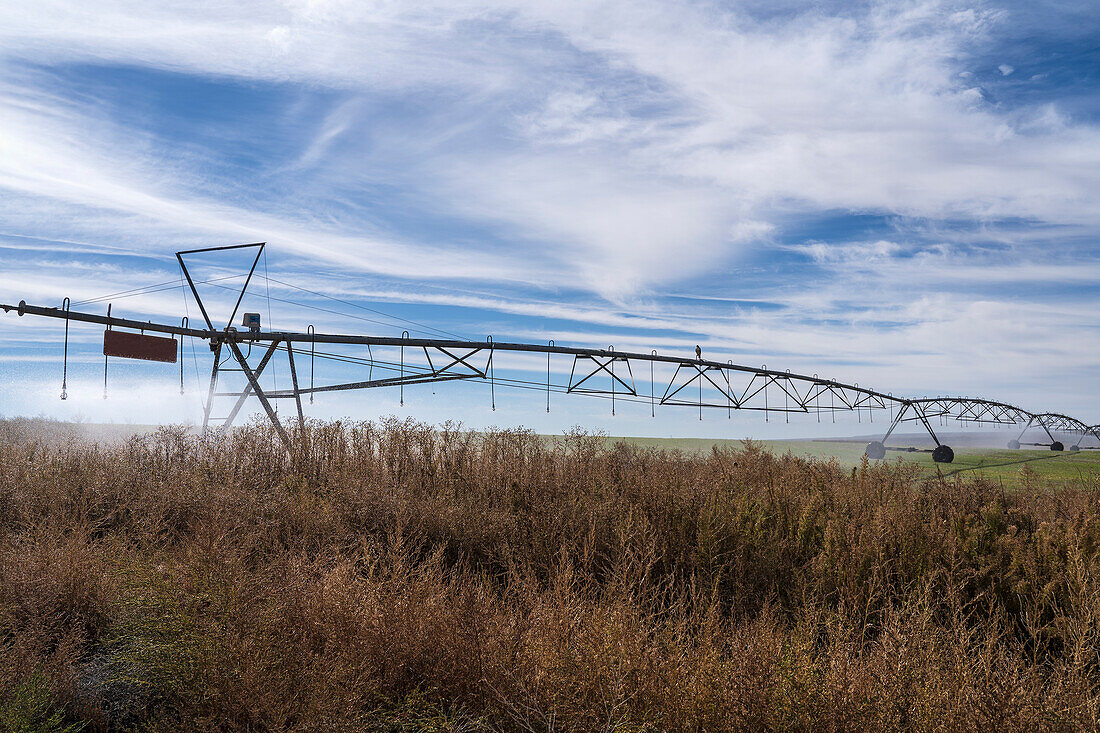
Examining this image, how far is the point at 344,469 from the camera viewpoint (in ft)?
37.3

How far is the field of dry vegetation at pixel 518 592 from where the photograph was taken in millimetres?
4168

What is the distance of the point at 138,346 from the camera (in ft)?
52.3

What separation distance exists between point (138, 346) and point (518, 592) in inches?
556

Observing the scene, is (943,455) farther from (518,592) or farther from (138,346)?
(138,346)

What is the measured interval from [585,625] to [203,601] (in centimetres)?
308

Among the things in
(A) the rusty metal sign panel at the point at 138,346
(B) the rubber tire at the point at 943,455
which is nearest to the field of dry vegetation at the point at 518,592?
(A) the rusty metal sign panel at the point at 138,346

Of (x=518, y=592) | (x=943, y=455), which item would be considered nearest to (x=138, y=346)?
(x=518, y=592)

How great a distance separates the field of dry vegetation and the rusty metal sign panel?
2606mm

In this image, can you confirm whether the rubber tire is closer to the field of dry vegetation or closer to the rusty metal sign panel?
the field of dry vegetation

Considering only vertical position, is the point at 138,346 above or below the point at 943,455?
above

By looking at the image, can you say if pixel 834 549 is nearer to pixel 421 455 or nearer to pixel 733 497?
pixel 733 497

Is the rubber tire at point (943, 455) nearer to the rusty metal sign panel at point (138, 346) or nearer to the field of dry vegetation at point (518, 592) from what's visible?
the field of dry vegetation at point (518, 592)

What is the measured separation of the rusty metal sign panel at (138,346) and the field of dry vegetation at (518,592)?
2606mm

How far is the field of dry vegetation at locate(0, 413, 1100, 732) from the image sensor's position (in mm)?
4168
